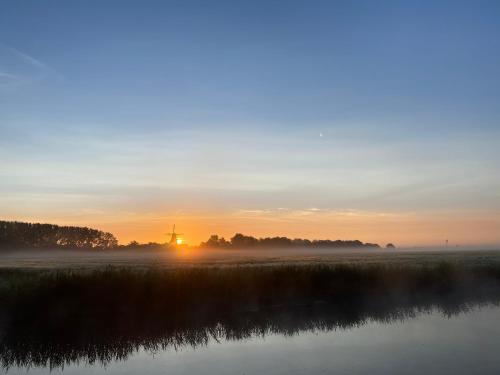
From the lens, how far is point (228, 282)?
26.6 m

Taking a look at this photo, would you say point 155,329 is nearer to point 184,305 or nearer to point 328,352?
point 184,305

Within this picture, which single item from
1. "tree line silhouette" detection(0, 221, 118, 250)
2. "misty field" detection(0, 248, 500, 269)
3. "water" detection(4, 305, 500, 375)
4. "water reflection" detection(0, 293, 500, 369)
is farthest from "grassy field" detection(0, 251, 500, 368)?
"tree line silhouette" detection(0, 221, 118, 250)

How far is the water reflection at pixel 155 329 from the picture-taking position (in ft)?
55.5

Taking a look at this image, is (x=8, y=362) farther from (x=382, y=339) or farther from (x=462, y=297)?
(x=462, y=297)

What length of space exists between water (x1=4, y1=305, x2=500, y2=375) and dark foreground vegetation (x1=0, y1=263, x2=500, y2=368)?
0.40 meters

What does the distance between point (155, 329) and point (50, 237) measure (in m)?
137

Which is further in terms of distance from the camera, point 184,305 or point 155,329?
point 184,305

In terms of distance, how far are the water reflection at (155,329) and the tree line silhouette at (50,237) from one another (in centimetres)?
11642

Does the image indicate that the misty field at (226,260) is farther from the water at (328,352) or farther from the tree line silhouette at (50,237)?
the tree line silhouette at (50,237)

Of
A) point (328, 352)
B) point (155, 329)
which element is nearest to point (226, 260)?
point (155, 329)

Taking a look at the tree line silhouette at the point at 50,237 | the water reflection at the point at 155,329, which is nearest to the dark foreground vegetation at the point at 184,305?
the water reflection at the point at 155,329

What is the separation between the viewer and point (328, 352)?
16.6 metres

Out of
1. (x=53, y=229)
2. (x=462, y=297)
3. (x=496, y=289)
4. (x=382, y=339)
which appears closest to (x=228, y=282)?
(x=382, y=339)

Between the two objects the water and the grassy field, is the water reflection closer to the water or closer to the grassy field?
the grassy field
